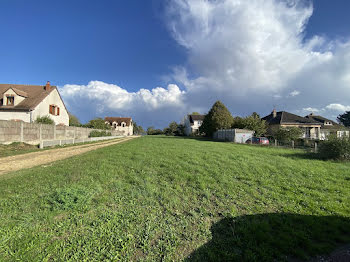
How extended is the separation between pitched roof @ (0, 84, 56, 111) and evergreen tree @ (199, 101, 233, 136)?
30074 millimetres

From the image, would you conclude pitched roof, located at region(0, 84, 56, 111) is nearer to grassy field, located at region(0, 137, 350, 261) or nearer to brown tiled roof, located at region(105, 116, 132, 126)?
grassy field, located at region(0, 137, 350, 261)

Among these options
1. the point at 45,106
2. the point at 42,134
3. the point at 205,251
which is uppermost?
the point at 45,106

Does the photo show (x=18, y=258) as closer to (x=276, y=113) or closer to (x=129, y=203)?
(x=129, y=203)

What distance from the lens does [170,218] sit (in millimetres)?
2951

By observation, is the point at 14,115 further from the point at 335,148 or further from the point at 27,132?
the point at 335,148

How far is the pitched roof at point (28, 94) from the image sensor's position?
64.5 feet

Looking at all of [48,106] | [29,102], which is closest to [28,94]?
[29,102]

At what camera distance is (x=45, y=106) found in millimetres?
22141

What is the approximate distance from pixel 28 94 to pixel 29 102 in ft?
10.5

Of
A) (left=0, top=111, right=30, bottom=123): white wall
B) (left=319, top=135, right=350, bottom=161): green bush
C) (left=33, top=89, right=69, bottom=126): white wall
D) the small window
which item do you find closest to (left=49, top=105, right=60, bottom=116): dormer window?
A: (left=33, top=89, right=69, bottom=126): white wall

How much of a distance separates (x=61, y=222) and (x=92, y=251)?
106 centimetres

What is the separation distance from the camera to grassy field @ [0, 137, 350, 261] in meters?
2.18

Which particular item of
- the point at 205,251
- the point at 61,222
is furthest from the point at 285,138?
the point at 61,222

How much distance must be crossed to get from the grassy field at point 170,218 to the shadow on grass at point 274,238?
0.01 metres
